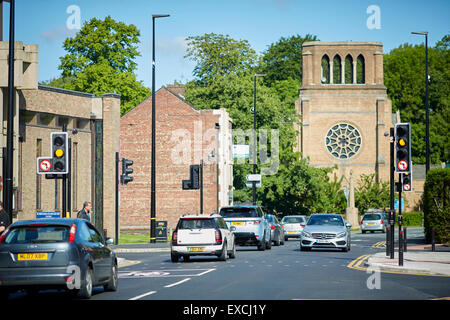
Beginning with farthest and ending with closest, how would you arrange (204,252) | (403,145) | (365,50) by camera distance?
(365,50)
(204,252)
(403,145)

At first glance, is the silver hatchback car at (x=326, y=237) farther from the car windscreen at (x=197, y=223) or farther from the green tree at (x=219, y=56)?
the green tree at (x=219, y=56)

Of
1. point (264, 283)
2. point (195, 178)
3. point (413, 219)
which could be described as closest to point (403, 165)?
point (264, 283)

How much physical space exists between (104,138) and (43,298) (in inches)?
1105

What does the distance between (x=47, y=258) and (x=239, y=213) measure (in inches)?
777

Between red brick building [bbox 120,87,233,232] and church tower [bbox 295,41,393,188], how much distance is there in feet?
98.5

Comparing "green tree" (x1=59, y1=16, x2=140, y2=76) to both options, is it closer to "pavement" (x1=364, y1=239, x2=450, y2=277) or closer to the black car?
"pavement" (x1=364, y1=239, x2=450, y2=277)

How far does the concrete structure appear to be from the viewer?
34438mm

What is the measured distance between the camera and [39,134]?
126 feet

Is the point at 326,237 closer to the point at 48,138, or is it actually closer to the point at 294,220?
the point at 48,138

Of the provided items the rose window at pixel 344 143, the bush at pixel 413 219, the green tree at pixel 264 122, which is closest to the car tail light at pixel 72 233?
the green tree at pixel 264 122

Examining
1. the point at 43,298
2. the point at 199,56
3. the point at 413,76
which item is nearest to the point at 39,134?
the point at 43,298

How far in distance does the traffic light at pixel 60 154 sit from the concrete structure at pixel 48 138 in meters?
9.23

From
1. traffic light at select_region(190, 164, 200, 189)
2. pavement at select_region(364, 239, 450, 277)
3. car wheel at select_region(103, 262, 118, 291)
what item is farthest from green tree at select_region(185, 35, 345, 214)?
car wheel at select_region(103, 262, 118, 291)
